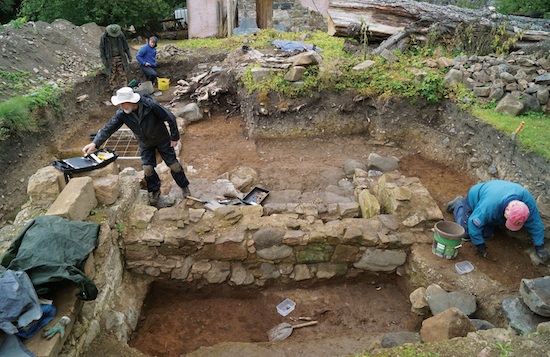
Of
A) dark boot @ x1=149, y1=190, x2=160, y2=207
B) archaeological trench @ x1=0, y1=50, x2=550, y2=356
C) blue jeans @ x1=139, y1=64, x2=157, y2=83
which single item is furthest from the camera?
blue jeans @ x1=139, y1=64, x2=157, y2=83

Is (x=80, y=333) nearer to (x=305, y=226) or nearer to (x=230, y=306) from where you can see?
(x=230, y=306)

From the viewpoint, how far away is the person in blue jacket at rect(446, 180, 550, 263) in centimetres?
389

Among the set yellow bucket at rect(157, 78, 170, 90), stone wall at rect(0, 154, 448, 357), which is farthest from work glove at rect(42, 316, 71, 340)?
yellow bucket at rect(157, 78, 170, 90)

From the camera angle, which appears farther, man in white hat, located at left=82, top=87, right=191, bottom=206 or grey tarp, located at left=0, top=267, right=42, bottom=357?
man in white hat, located at left=82, top=87, right=191, bottom=206

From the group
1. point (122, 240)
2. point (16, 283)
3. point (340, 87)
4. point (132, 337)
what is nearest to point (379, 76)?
point (340, 87)

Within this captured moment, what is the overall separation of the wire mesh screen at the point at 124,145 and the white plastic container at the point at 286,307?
4889mm

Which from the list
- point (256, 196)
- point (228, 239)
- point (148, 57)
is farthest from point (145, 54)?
point (228, 239)

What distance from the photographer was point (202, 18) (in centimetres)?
1526

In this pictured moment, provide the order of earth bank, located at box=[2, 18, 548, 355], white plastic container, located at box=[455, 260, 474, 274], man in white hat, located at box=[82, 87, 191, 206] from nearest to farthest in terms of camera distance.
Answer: white plastic container, located at box=[455, 260, 474, 274]
man in white hat, located at box=[82, 87, 191, 206]
earth bank, located at box=[2, 18, 548, 355]

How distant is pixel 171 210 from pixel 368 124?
5260 millimetres

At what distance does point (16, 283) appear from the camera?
102 inches

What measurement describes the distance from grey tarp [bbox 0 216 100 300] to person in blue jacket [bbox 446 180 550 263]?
4308mm

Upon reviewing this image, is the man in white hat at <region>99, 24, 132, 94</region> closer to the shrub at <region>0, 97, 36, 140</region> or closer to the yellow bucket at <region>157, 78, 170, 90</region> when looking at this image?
the yellow bucket at <region>157, 78, 170, 90</region>

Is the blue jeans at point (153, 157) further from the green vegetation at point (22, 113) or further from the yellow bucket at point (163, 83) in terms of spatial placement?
the yellow bucket at point (163, 83)
